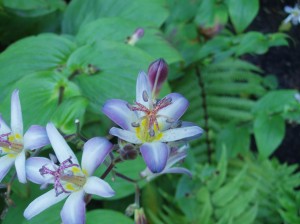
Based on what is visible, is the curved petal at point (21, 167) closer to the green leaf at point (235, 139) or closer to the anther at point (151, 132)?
the anther at point (151, 132)

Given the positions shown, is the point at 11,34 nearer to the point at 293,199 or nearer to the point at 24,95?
the point at 24,95

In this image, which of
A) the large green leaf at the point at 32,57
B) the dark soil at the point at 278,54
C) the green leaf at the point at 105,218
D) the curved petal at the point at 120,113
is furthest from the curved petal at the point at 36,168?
the dark soil at the point at 278,54

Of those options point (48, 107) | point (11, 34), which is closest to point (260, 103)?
Result: point (48, 107)

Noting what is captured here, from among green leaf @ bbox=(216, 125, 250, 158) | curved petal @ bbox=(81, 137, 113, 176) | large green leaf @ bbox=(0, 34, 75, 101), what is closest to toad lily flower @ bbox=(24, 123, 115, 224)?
curved petal @ bbox=(81, 137, 113, 176)

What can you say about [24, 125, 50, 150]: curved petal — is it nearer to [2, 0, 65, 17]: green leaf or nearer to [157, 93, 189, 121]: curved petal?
[157, 93, 189, 121]: curved petal

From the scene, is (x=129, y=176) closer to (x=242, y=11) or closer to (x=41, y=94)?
(x=41, y=94)

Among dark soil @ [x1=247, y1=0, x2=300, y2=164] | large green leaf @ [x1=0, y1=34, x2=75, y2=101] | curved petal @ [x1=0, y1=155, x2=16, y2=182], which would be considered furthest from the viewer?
dark soil @ [x1=247, y1=0, x2=300, y2=164]
